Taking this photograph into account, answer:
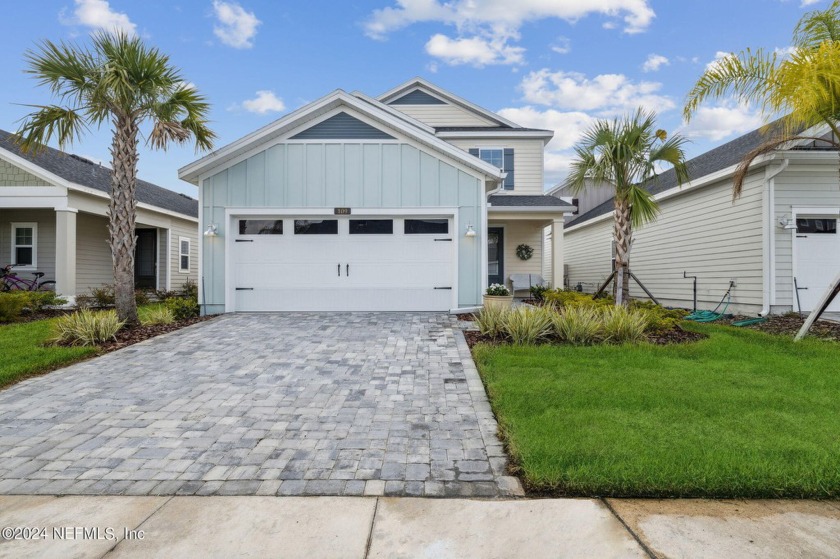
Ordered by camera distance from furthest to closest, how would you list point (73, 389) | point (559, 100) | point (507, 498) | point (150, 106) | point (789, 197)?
point (559, 100)
point (789, 197)
point (150, 106)
point (73, 389)
point (507, 498)

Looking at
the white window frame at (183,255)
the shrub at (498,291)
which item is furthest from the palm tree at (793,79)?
the white window frame at (183,255)

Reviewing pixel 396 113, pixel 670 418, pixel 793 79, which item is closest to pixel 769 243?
pixel 793 79

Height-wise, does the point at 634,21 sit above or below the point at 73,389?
above

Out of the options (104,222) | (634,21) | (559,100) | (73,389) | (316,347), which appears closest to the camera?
(73,389)

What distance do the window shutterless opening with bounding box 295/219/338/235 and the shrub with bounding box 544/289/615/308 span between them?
5431 mm

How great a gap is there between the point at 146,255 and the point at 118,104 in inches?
417

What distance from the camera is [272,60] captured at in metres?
12.9

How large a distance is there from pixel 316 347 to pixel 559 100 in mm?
18951

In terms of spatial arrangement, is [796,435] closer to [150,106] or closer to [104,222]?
[150,106]

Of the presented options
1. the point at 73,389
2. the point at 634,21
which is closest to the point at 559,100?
the point at 634,21

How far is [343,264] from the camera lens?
9930 mm

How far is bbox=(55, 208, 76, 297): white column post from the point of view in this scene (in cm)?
1131

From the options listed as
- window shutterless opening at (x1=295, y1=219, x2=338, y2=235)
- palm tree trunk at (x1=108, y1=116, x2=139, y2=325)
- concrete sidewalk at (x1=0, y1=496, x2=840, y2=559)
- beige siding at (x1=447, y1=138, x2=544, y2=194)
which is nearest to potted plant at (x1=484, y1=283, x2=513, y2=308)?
window shutterless opening at (x1=295, y1=219, x2=338, y2=235)

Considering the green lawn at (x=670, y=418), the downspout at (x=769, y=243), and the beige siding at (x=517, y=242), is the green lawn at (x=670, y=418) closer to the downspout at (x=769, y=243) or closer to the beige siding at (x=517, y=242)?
the downspout at (x=769, y=243)
